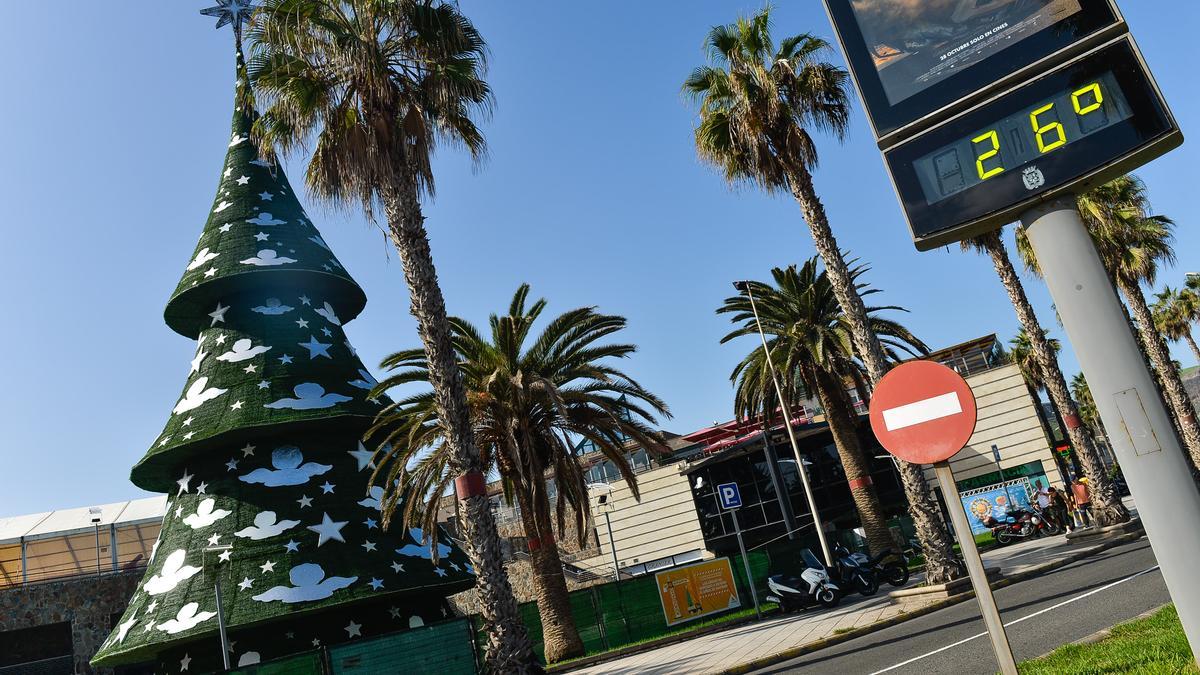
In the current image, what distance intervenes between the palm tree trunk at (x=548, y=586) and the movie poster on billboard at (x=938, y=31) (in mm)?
15859

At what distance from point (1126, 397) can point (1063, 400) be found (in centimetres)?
2273

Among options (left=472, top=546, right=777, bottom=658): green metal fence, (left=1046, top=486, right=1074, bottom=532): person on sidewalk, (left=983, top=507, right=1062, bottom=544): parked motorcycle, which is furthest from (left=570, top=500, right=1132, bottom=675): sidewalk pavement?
(left=1046, top=486, right=1074, bottom=532): person on sidewalk

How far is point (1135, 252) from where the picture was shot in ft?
95.8

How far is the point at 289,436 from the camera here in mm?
18438

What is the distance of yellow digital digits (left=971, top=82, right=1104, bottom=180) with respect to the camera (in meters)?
3.97

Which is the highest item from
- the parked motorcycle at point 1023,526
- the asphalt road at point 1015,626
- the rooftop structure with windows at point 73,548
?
the rooftop structure with windows at point 73,548

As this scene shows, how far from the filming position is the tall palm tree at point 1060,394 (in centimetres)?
2253

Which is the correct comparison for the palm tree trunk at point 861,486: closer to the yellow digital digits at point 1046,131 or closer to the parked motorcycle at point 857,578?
the parked motorcycle at point 857,578

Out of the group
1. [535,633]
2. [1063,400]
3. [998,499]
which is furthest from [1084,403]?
[535,633]

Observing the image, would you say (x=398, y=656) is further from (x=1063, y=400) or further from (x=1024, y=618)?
(x=1063, y=400)

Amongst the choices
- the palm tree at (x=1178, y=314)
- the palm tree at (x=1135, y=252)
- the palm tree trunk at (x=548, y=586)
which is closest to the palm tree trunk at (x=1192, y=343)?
the palm tree at (x=1178, y=314)

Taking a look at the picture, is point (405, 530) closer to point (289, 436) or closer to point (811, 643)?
point (289, 436)

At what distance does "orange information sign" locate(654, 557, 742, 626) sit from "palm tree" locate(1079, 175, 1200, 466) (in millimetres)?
16192

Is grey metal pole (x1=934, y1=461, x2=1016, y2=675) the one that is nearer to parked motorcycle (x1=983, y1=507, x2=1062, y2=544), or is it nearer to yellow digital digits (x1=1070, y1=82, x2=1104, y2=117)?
yellow digital digits (x1=1070, y1=82, x2=1104, y2=117)
